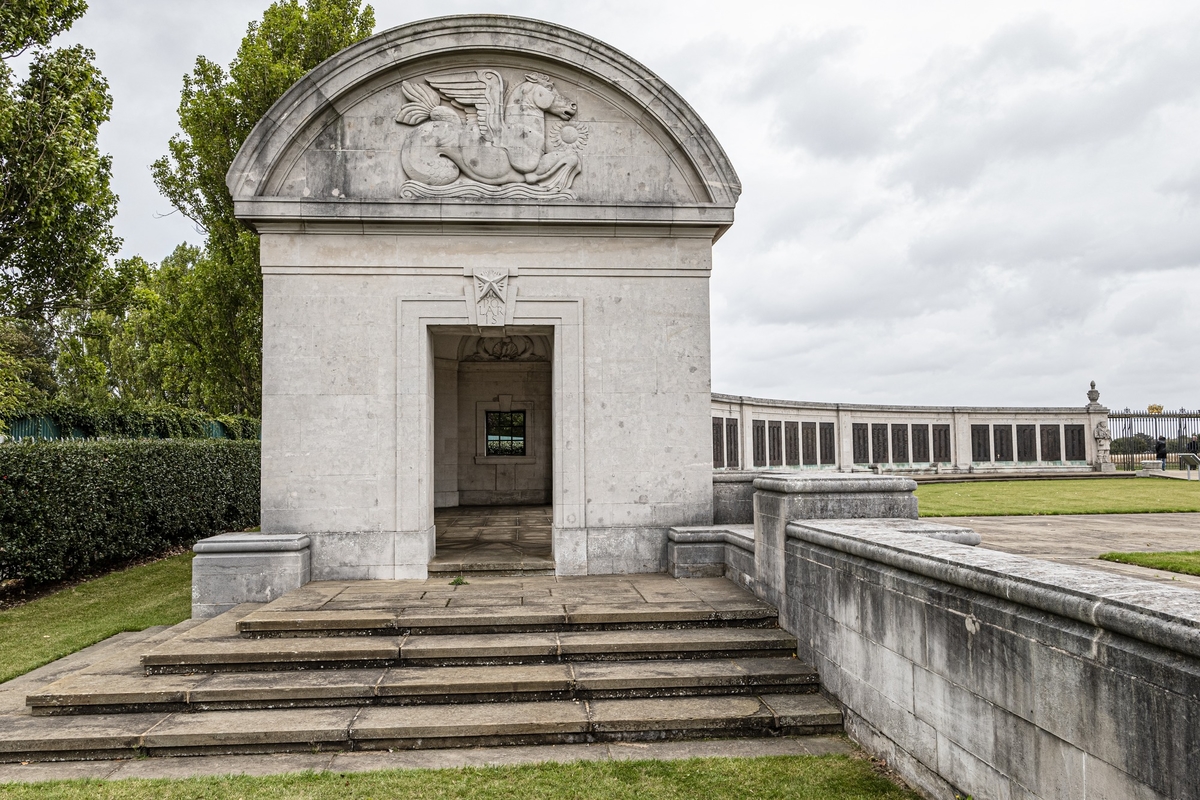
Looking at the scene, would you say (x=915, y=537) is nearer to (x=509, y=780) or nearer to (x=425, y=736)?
(x=509, y=780)

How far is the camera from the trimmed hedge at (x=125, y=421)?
1441 centimetres

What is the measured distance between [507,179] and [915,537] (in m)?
6.19

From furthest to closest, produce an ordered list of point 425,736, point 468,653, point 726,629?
1. point 726,629
2. point 468,653
3. point 425,736

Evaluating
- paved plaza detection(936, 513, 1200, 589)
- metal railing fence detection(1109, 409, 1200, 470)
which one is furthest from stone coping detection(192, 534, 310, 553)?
metal railing fence detection(1109, 409, 1200, 470)

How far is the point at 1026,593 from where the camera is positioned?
3463mm

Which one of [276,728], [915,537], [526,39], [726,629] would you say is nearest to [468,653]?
[276,728]

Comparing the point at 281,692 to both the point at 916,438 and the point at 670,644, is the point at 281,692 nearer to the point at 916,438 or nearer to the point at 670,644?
the point at 670,644

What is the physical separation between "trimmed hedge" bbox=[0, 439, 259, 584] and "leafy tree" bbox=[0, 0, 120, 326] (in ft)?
10.2

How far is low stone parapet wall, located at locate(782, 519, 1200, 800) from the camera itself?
278 centimetres

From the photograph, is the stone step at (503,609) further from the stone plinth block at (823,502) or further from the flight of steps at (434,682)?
the stone plinth block at (823,502)

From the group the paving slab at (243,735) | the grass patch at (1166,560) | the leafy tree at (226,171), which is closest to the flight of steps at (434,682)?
the paving slab at (243,735)

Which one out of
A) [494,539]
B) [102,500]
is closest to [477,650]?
[494,539]

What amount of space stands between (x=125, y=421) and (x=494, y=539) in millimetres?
10336

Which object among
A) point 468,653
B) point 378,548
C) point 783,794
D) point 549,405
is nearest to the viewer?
point 783,794
